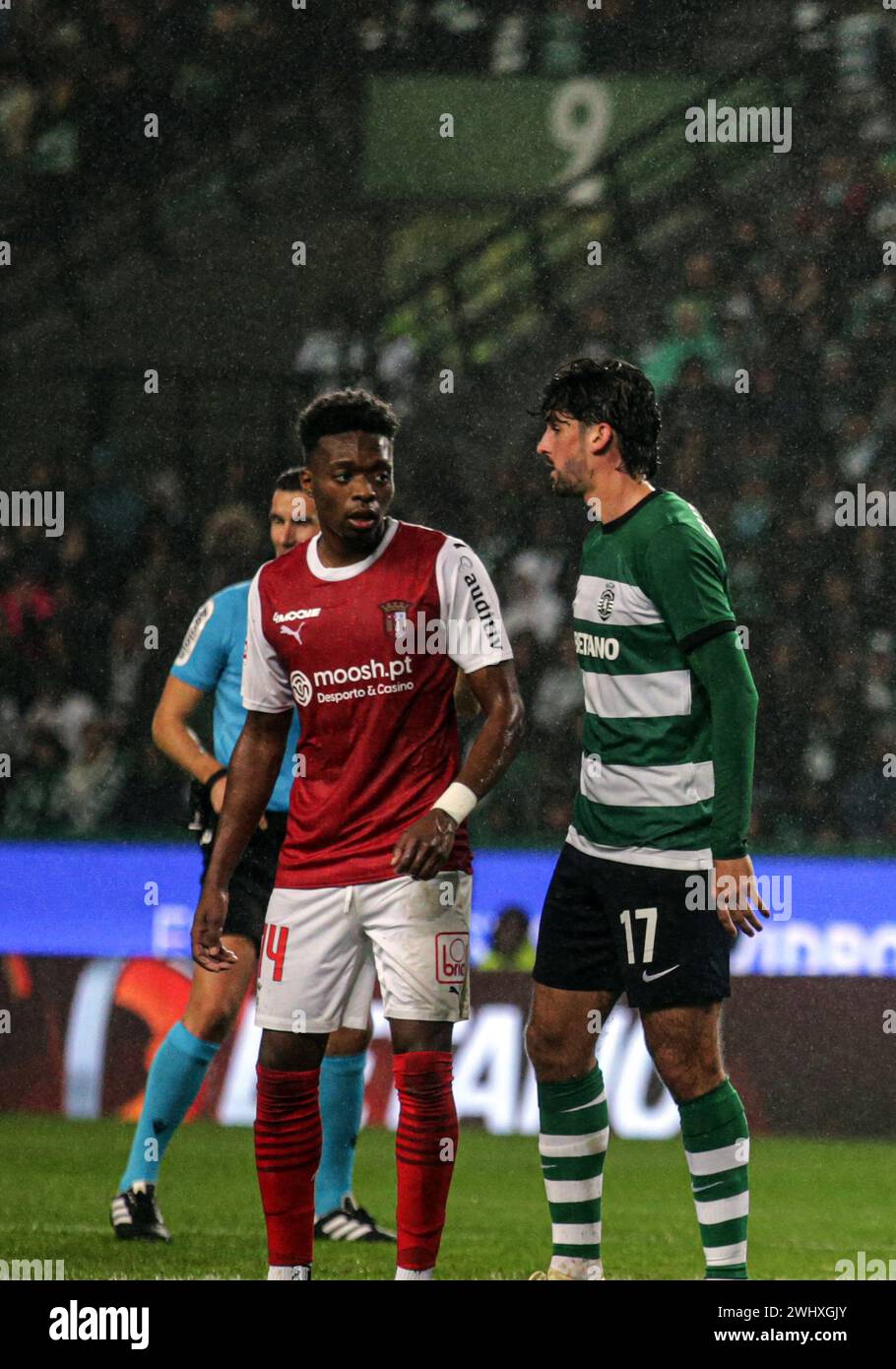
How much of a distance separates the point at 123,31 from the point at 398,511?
2096 mm

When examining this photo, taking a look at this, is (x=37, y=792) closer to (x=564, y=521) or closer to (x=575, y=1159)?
(x=564, y=521)

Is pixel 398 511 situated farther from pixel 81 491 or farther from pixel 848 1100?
pixel 848 1100

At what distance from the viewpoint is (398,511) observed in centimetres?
704

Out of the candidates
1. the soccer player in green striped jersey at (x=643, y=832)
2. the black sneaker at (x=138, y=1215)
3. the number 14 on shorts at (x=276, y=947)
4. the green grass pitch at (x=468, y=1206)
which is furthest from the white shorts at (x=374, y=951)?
the black sneaker at (x=138, y=1215)

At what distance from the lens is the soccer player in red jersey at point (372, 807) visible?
10.8 ft

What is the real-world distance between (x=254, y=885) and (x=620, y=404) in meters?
1.44

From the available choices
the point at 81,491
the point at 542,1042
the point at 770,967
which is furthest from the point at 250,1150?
the point at 81,491

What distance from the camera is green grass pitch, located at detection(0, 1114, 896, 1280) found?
13.0ft

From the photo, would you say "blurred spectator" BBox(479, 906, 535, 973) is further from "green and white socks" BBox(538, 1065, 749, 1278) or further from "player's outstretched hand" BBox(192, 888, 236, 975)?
"player's outstretched hand" BBox(192, 888, 236, 975)

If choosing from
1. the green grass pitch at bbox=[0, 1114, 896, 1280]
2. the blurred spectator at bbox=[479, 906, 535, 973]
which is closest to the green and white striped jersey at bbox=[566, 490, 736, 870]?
the green grass pitch at bbox=[0, 1114, 896, 1280]

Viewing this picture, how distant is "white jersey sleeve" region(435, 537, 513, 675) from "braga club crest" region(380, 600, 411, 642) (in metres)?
0.07

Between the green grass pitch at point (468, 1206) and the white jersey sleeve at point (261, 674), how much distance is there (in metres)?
1.14

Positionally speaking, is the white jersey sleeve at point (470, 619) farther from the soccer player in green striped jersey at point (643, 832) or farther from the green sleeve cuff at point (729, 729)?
the green sleeve cuff at point (729, 729)
